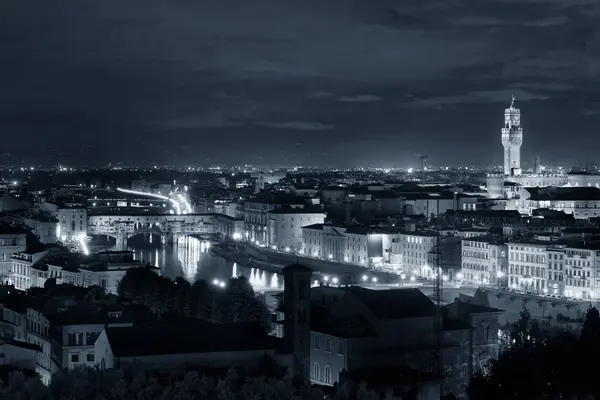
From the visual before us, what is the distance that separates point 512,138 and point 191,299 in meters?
26.0

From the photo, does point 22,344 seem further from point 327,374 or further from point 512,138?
point 512,138

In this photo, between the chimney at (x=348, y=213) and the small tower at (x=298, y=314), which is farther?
the chimney at (x=348, y=213)

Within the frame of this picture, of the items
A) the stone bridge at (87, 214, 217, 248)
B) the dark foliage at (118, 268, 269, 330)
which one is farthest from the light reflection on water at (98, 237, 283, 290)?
the dark foliage at (118, 268, 269, 330)

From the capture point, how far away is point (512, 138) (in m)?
41.4

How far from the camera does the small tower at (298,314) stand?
12265mm

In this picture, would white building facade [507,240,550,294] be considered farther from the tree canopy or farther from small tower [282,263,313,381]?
the tree canopy

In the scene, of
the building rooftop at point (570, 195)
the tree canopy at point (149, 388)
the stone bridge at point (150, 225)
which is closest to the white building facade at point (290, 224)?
the stone bridge at point (150, 225)

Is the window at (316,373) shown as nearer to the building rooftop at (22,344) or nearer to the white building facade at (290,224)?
the building rooftop at (22,344)

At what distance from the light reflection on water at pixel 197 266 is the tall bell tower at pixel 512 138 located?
32.8 ft

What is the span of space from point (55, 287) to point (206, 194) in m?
41.5

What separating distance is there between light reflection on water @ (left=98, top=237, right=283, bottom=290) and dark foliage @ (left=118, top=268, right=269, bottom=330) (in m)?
5.60

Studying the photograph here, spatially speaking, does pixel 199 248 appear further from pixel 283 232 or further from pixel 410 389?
pixel 410 389

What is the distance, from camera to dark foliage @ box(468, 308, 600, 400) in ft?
38.0

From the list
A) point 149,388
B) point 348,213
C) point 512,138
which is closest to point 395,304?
point 149,388
